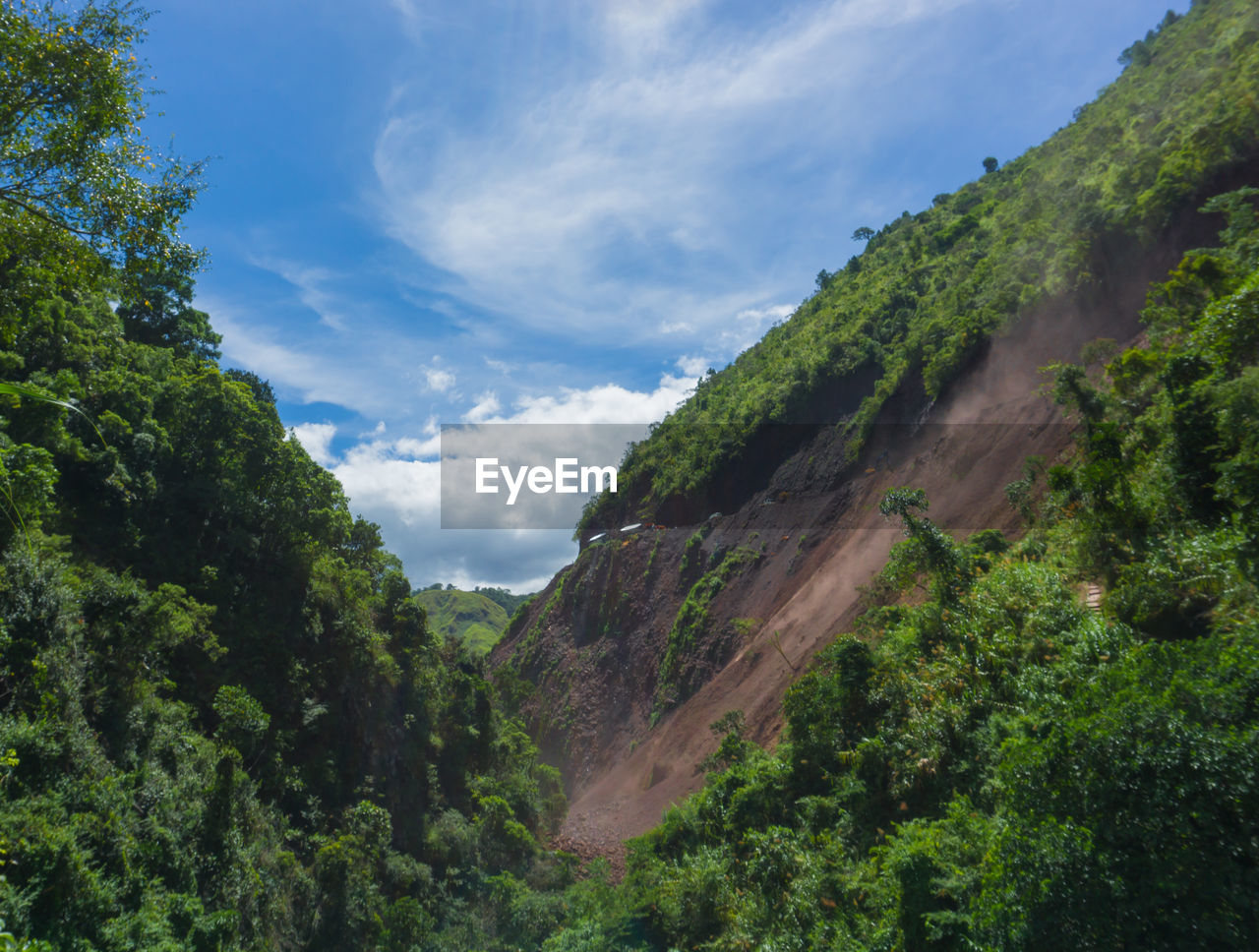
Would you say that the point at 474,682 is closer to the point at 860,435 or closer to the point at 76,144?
the point at 860,435

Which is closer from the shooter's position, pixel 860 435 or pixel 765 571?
pixel 860 435

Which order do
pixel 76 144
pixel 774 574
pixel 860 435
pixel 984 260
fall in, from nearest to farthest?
1. pixel 76 144
2. pixel 984 260
3. pixel 860 435
4. pixel 774 574

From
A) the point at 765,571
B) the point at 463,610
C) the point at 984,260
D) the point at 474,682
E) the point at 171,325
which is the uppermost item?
the point at 984,260

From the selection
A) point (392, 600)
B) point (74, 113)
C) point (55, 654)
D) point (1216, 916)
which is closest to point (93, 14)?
point (74, 113)

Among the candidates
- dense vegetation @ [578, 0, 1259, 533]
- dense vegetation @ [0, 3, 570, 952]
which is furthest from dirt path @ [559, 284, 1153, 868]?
dense vegetation @ [0, 3, 570, 952]

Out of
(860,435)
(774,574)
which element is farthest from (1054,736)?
(860,435)

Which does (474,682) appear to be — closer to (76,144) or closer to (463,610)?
(76,144)

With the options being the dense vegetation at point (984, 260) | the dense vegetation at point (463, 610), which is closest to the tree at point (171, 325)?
the dense vegetation at point (984, 260)

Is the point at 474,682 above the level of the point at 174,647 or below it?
below

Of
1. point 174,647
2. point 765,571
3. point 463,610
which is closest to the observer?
point 174,647
